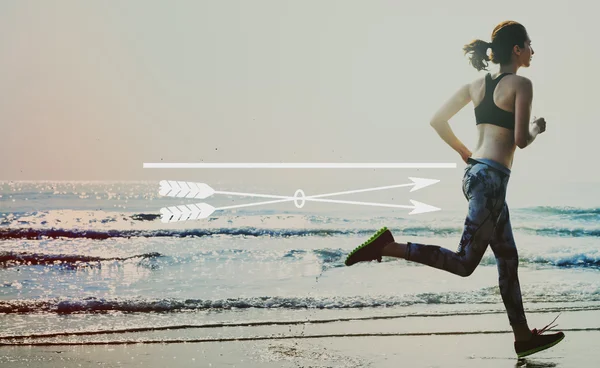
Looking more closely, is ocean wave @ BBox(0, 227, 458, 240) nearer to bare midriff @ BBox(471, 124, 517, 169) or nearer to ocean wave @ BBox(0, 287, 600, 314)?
ocean wave @ BBox(0, 287, 600, 314)

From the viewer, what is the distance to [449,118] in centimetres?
439

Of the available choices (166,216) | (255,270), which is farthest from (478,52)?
(166,216)

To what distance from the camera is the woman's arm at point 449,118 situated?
4.35 metres

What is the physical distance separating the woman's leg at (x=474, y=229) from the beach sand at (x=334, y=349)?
654 millimetres

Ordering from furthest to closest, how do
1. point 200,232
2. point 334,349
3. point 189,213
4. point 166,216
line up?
point 200,232 → point 166,216 → point 189,213 → point 334,349

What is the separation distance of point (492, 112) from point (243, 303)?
141 inches

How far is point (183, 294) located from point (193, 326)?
7.27 ft

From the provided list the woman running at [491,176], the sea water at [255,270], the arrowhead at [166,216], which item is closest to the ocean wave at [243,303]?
the sea water at [255,270]

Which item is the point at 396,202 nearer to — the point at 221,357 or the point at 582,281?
the point at 582,281

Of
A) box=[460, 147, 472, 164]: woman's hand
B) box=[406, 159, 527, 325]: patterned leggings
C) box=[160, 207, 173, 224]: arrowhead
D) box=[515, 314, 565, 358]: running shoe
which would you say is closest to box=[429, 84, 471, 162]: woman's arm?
box=[460, 147, 472, 164]: woman's hand

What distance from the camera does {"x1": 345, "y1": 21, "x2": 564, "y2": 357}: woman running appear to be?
4.07 meters

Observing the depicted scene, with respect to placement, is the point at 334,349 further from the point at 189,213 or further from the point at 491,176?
the point at 189,213

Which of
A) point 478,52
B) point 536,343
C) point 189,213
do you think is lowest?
point 536,343

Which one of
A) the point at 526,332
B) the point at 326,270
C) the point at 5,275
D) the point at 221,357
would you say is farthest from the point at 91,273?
the point at 526,332
